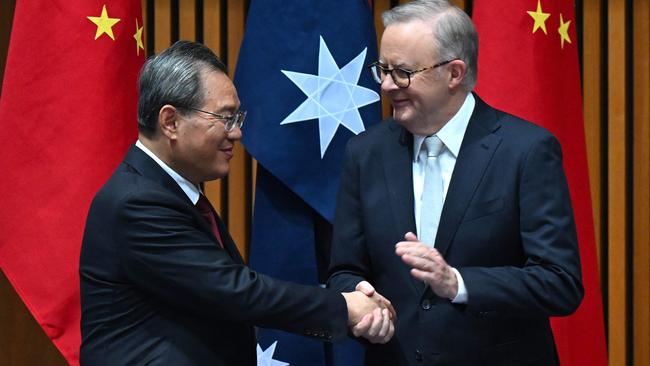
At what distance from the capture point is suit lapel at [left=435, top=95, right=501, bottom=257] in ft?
6.86

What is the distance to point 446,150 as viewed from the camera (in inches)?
86.4

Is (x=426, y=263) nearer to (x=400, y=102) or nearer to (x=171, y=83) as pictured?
(x=400, y=102)

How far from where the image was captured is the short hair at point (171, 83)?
6.82 feet

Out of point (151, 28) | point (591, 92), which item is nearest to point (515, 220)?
point (591, 92)

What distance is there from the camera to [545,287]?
2027 millimetres

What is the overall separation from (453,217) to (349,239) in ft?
0.89

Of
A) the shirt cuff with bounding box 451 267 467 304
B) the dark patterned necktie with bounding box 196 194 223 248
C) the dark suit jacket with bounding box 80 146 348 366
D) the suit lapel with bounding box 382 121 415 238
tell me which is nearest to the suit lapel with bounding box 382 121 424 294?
the suit lapel with bounding box 382 121 415 238

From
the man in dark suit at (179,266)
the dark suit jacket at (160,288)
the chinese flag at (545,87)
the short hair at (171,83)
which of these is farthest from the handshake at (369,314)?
the chinese flag at (545,87)

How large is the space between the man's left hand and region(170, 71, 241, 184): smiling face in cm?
Result: 47

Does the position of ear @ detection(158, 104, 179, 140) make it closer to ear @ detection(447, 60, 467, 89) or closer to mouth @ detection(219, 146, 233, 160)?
mouth @ detection(219, 146, 233, 160)

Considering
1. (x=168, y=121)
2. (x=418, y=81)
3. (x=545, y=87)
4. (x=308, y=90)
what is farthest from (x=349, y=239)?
(x=545, y=87)
